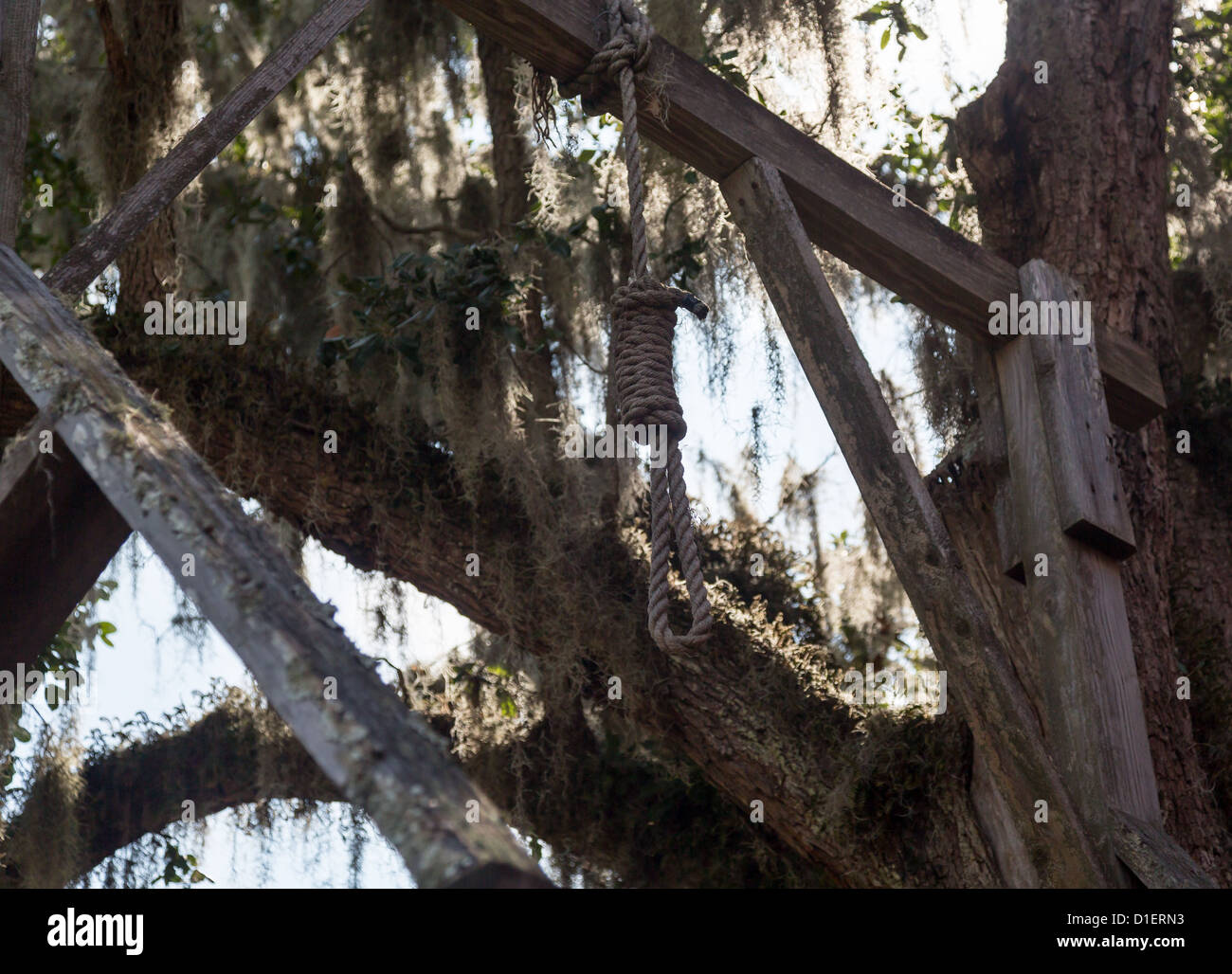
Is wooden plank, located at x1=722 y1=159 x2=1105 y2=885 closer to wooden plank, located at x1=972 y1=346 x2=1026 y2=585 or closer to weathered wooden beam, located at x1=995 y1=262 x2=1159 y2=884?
weathered wooden beam, located at x1=995 y1=262 x2=1159 y2=884

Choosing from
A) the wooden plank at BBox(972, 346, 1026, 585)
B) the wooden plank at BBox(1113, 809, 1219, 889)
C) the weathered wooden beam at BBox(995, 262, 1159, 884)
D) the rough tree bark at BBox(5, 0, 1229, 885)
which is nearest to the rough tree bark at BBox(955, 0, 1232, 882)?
the rough tree bark at BBox(5, 0, 1229, 885)

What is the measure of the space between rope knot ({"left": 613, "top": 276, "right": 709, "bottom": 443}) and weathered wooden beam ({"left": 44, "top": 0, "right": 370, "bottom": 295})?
2.20 ft

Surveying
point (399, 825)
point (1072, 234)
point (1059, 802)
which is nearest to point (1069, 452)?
point (1059, 802)

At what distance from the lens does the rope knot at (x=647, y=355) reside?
2.00 metres

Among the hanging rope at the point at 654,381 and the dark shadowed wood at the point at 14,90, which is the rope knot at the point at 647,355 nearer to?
the hanging rope at the point at 654,381

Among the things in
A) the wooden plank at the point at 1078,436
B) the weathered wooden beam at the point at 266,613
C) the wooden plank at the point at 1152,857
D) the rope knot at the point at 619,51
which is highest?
the rope knot at the point at 619,51

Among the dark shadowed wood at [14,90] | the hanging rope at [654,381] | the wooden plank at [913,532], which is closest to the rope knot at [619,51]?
the hanging rope at [654,381]

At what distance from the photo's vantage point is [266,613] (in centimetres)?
115

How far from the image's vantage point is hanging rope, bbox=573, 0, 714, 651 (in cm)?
191

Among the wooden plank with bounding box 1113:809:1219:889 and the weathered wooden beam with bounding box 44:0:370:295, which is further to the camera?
the wooden plank with bounding box 1113:809:1219:889

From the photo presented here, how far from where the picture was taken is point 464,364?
3.36 metres

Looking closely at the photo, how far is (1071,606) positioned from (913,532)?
360mm

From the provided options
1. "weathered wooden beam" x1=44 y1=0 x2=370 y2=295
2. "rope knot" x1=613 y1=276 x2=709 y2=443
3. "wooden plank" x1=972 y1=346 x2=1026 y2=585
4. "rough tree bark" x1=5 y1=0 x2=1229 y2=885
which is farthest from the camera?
Answer: "rough tree bark" x1=5 y1=0 x2=1229 y2=885

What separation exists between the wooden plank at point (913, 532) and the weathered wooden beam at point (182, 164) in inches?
34.4
